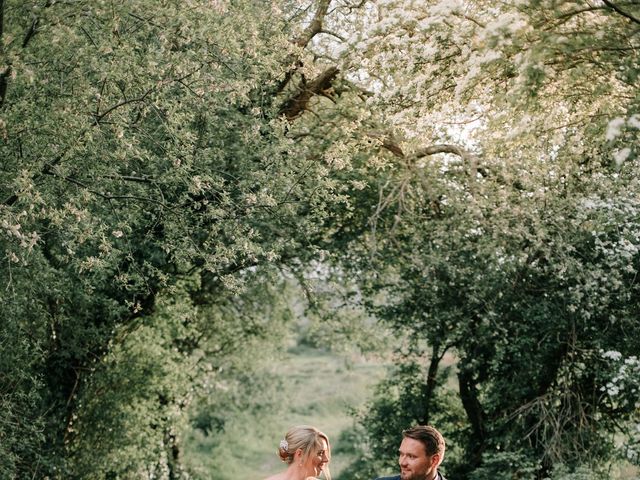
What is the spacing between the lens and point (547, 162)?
1326cm

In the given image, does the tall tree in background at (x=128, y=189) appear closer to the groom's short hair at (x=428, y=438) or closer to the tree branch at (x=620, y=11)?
the groom's short hair at (x=428, y=438)

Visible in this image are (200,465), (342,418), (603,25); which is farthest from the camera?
(342,418)

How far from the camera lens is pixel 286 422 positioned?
31.7 metres

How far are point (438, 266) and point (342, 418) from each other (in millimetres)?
20108

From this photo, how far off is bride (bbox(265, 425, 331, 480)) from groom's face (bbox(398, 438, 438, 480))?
671 millimetres

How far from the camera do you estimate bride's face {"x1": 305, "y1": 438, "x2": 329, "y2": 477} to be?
6.31 metres

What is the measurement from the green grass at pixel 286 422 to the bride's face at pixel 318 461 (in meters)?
14.6

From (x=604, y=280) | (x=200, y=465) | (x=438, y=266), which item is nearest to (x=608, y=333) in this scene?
(x=604, y=280)

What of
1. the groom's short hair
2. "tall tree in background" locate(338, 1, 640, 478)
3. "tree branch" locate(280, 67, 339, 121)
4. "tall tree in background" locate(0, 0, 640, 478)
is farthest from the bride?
"tree branch" locate(280, 67, 339, 121)

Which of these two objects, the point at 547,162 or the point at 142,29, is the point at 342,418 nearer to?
the point at 547,162

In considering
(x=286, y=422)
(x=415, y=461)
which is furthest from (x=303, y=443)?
(x=286, y=422)

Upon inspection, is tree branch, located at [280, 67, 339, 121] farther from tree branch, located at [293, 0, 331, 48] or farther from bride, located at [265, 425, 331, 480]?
bride, located at [265, 425, 331, 480]

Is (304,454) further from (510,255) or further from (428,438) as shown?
(510,255)

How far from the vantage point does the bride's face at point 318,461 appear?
6.31 meters
